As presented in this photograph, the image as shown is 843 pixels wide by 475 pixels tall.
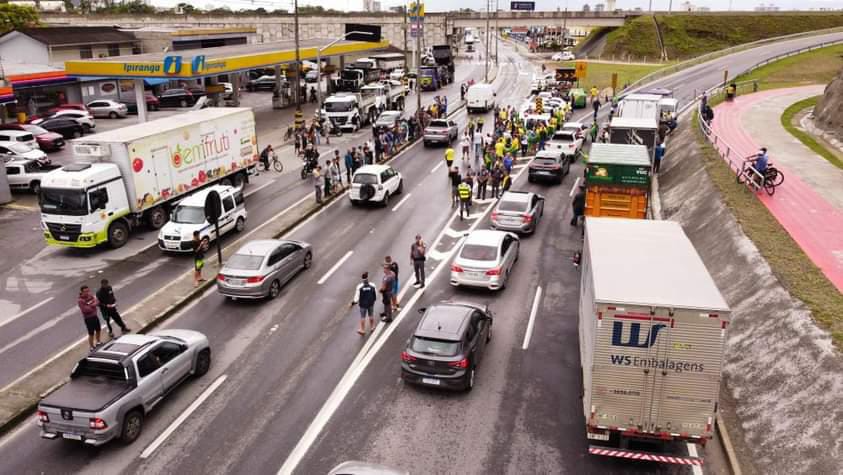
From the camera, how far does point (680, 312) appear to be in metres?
10.6

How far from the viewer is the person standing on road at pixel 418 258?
1989cm

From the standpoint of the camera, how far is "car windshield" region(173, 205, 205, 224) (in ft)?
78.0

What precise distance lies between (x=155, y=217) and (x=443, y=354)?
1711 cm

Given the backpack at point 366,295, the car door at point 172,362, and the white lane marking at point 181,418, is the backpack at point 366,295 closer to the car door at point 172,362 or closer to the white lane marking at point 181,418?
the white lane marking at point 181,418

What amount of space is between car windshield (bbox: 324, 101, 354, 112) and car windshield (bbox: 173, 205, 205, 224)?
24431 millimetres

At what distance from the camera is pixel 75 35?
58.4 metres

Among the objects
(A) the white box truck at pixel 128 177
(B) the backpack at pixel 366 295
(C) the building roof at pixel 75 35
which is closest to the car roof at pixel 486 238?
(B) the backpack at pixel 366 295

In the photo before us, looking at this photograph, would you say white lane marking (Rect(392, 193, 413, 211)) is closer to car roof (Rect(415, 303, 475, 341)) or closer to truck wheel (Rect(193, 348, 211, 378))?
car roof (Rect(415, 303, 475, 341))

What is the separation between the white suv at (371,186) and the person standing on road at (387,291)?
11295 mm

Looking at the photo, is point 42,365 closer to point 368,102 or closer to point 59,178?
point 59,178

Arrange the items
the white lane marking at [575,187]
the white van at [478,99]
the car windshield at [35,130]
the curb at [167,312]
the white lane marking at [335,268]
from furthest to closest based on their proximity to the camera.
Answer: the white van at [478,99]
the car windshield at [35,130]
the white lane marking at [575,187]
the white lane marking at [335,268]
the curb at [167,312]

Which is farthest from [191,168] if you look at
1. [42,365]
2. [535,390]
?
[535,390]

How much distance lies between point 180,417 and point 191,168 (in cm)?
1649

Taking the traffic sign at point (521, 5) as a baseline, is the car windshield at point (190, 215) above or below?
below
